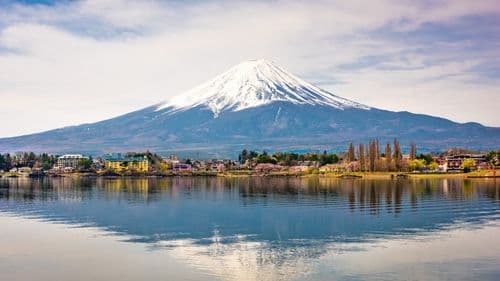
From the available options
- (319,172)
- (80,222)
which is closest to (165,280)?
(80,222)

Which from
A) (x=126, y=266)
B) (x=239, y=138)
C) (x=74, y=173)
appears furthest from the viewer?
(x=239, y=138)

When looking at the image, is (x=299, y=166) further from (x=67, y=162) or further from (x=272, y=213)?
(x=272, y=213)

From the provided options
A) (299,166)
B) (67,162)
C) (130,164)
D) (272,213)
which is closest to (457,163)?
(299,166)

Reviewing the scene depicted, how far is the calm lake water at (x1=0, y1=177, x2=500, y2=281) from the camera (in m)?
13.9

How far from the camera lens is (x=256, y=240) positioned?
18.0 m

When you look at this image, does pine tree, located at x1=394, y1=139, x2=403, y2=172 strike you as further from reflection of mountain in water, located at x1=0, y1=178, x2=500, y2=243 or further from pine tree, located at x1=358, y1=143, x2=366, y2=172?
reflection of mountain in water, located at x1=0, y1=178, x2=500, y2=243

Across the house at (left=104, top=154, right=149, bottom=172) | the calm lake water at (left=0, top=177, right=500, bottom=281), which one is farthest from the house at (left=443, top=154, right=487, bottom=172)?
the calm lake water at (left=0, top=177, right=500, bottom=281)

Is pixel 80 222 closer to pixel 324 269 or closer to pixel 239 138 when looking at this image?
pixel 324 269

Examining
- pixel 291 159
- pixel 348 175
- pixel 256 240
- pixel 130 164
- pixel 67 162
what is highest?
pixel 67 162

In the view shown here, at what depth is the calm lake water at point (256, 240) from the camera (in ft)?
45.7

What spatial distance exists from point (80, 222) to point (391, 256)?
1135 cm

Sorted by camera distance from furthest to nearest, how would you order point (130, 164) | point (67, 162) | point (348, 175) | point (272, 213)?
point (67, 162) < point (130, 164) < point (348, 175) < point (272, 213)

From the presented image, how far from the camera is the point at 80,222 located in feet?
74.7

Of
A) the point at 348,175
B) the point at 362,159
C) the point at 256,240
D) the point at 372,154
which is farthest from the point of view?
the point at 362,159
